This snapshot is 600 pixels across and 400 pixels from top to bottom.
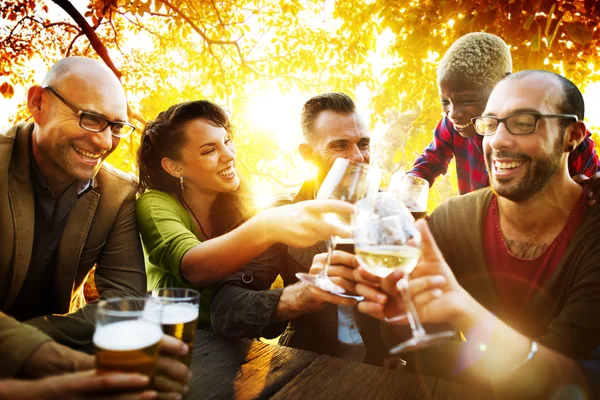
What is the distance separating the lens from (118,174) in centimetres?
299

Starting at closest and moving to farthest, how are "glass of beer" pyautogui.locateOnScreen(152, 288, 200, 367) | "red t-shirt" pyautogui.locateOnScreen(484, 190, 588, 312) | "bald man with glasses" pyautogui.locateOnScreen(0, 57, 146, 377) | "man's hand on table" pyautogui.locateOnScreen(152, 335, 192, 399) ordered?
"man's hand on table" pyautogui.locateOnScreen(152, 335, 192, 399)
"glass of beer" pyautogui.locateOnScreen(152, 288, 200, 367)
"red t-shirt" pyautogui.locateOnScreen(484, 190, 588, 312)
"bald man with glasses" pyautogui.locateOnScreen(0, 57, 146, 377)

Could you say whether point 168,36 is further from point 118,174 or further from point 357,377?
point 357,377

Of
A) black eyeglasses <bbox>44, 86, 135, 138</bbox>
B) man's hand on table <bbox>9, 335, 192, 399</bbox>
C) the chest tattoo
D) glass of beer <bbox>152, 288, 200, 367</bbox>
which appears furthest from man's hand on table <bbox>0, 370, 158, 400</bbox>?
the chest tattoo

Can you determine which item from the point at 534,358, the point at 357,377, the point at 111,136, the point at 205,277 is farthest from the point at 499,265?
the point at 111,136

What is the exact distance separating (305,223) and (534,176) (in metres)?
1.48

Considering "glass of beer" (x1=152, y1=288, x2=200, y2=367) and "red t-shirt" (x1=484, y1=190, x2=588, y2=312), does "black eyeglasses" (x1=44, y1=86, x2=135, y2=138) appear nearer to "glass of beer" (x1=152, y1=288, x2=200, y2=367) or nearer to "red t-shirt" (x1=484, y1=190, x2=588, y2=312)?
"glass of beer" (x1=152, y1=288, x2=200, y2=367)

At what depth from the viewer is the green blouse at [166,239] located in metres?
2.36

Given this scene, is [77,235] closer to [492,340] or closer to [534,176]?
[492,340]

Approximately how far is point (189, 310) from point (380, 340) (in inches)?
73.2

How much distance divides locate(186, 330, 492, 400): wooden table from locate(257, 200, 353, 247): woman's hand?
558mm

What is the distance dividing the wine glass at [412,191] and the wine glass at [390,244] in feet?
2.67

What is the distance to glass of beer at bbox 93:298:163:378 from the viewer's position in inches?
44.6

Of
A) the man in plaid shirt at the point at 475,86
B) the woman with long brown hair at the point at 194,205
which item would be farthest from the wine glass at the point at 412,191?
the man in plaid shirt at the point at 475,86

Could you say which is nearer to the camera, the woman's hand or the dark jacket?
the woman's hand
